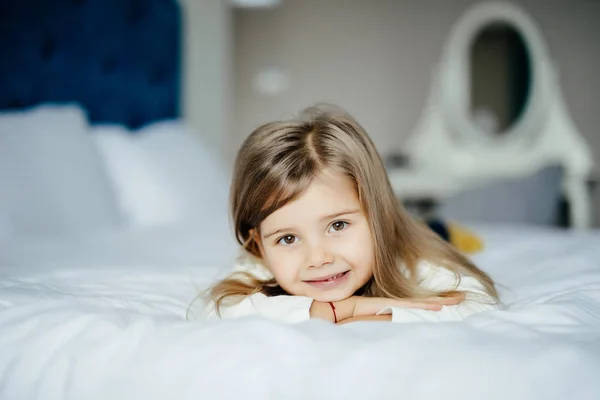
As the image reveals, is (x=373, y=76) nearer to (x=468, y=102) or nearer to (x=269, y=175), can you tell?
(x=468, y=102)

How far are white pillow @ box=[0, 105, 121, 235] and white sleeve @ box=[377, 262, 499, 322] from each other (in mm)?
1019

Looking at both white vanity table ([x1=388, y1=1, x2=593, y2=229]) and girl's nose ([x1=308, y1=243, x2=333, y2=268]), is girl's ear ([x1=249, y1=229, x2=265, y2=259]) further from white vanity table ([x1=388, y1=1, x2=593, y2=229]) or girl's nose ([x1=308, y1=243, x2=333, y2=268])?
white vanity table ([x1=388, y1=1, x2=593, y2=229])

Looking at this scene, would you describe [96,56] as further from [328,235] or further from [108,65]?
[328,235]

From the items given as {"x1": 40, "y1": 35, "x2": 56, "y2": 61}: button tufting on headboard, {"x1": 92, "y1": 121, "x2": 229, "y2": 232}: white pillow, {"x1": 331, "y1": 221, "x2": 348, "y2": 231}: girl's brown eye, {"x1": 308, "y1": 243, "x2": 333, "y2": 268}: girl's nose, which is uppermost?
{"x1": 40, "y1": 35, "x2": 56, "y2": 61}: button tufting on headboard

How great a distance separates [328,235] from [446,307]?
200 millimetres

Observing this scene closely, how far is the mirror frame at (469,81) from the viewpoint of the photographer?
154 inches

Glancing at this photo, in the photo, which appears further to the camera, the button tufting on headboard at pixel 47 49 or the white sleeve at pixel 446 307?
the button tufting on headboard at pixel 47 49

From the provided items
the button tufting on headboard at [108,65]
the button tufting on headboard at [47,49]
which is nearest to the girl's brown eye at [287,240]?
the button tufting on headboard at [47,49]

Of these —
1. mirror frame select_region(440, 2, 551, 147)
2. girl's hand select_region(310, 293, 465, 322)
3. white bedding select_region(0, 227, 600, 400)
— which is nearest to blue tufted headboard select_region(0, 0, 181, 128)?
white bedding select_region(0, 227, 600, 400)

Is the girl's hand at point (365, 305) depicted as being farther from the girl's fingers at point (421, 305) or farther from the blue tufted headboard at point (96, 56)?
the blue tufted headboard at point (96, 56)

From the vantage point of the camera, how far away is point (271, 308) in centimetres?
76

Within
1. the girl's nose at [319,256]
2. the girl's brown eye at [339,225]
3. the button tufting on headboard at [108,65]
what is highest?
the button tufting on headboard at [108,65]

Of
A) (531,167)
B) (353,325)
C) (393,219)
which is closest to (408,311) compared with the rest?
(353,325)

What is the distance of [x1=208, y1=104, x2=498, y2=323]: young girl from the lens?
2.59ft
